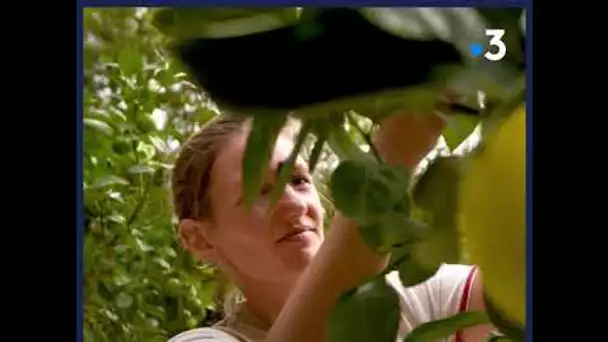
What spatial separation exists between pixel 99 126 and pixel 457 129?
32 centimetres

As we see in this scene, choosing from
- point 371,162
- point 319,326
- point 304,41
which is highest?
point 304,41

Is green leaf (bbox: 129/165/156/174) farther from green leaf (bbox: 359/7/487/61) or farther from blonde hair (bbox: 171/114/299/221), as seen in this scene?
green leaf (bbox: 359/7/487/61)

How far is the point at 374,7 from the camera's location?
89 centimetres

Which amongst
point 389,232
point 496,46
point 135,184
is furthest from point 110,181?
point 496,46

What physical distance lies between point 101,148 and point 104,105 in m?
0.04

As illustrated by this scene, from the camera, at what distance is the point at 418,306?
2.91 ft

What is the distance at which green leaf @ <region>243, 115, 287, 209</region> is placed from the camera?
0.88 m

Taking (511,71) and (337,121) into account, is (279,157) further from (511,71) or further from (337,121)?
(511,71)

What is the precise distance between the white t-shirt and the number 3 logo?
0.18 m

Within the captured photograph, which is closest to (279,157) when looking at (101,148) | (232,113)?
(232,113)

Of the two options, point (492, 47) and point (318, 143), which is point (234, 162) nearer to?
point (318, 143)

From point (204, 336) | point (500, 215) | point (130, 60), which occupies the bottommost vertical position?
point (204, 336)

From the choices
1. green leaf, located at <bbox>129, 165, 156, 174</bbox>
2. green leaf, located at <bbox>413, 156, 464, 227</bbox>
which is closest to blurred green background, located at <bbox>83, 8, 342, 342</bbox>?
green leaf, located at <bbox>129, 165, 156, 174</bbox>

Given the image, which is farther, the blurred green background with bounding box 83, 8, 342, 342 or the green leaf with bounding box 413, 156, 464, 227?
the blurred green background with bounding box 83, 8, 342, 342
